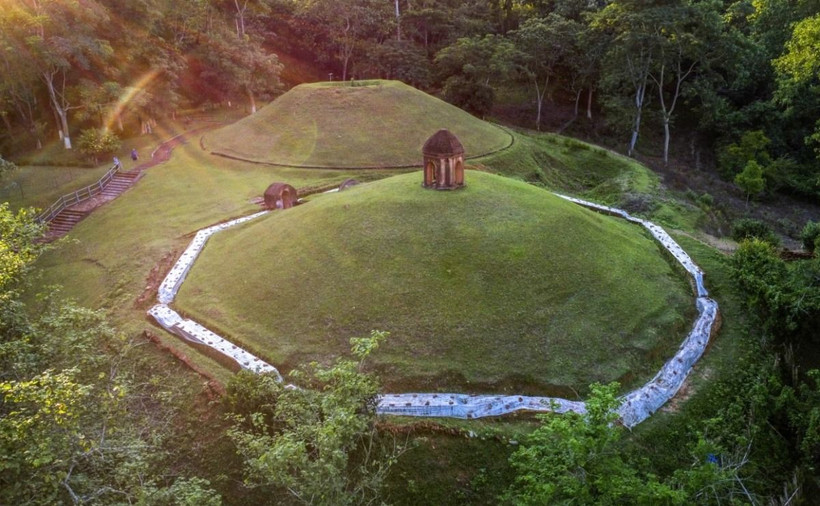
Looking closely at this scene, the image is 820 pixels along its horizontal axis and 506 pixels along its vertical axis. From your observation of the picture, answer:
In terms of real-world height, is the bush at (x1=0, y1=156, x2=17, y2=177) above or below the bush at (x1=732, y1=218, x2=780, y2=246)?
above

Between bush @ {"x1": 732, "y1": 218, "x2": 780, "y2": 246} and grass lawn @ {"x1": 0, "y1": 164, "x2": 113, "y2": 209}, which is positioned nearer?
bush @ {"x1": 732, "y1": 218, "x2": 780, "y2": 246}

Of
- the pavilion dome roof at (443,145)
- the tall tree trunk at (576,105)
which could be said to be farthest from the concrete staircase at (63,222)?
the tall tree trunk at (576,105)

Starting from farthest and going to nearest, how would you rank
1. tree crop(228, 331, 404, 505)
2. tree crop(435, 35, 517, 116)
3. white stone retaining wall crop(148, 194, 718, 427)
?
1. tree crop(435, 35, 517, 116)
2. white stone retaining wall crop(148, 194, 718, 427)
3. tree crop(228, 331, 404, 505)

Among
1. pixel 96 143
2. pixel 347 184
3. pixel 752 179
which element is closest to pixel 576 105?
pixel 752 179

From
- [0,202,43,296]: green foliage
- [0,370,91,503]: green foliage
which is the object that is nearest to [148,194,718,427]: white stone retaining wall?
[0,202,43,296]: green foliage

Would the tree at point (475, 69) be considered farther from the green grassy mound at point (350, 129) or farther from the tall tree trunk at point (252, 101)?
the tall tree trunk at point (252, 101)

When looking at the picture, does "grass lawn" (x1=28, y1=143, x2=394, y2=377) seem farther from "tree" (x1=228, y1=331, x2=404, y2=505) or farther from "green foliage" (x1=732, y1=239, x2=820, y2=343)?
"green foliage" (x1=732, y1=239, x2=820, y2=343)

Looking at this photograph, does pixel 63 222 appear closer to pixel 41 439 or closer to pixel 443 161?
pixel 443 161
